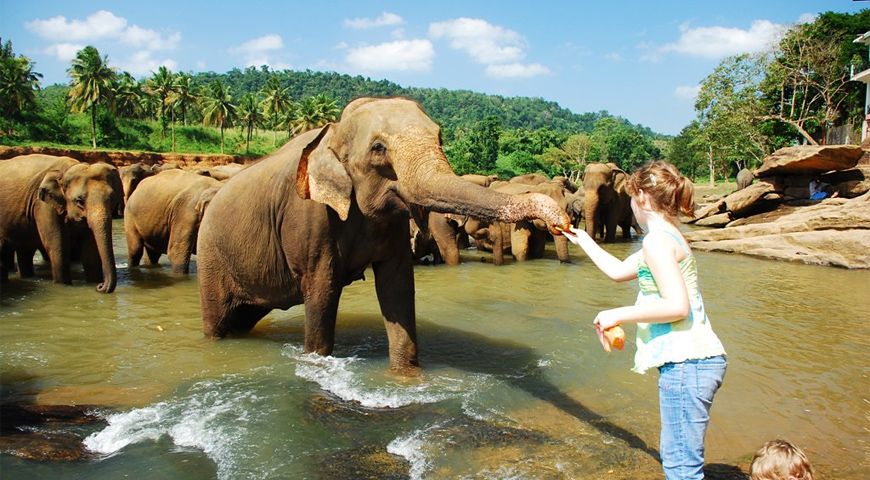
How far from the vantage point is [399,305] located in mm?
5348

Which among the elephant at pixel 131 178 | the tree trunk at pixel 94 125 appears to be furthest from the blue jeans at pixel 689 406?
the tree trunk at pixel 94 125

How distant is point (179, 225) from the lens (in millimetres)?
11383

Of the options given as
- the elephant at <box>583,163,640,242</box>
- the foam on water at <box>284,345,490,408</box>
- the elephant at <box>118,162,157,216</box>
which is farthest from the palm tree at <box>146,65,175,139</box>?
the foam on water at <box>284,345,490,408</box>

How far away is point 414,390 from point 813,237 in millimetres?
12799

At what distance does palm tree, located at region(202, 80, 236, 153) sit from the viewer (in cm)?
6244

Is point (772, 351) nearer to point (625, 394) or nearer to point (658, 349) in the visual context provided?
point (625, 394)

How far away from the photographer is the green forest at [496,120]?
37.3m

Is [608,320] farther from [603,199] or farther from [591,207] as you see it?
[603,199]

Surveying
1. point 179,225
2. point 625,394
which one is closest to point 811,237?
point 625,394

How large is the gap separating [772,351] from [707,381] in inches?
174

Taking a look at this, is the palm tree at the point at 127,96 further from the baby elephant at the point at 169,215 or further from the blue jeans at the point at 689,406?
the blue jeans at the point at 689,406

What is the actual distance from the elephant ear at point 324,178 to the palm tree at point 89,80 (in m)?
53.7

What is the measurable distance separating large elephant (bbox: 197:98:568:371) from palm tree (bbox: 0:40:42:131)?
168 feet

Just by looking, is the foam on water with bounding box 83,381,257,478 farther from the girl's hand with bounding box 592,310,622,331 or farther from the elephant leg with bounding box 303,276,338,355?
the girl's hand with bounding box 592,310,622,331
